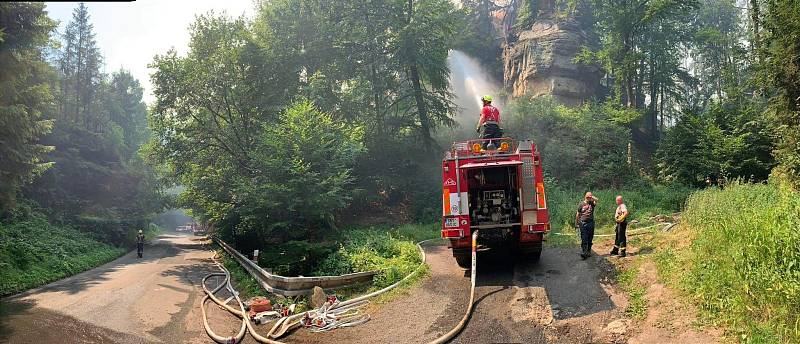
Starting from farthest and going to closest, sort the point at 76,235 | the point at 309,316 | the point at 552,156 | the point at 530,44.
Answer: the point at 530,44 < the point at 76,235 < the point at 552,156 < the point at 309,316

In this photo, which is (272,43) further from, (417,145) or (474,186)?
(474,186)

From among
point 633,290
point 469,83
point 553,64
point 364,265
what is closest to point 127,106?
point 469,83

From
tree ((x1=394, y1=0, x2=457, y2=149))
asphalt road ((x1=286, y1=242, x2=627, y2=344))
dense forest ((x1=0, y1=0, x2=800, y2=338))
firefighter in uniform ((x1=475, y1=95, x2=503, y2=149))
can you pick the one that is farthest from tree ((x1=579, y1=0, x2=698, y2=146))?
asphalt road ((x1=286, y1=242, x2=627, y2=344))

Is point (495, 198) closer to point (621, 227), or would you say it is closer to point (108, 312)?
A: point (621, 227)

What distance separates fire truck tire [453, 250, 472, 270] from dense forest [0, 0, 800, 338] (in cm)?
563

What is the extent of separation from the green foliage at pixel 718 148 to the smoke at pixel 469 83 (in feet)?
61.0

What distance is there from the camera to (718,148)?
2030cm

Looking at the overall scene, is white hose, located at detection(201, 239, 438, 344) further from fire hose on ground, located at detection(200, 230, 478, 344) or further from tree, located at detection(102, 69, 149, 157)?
tree, located at detection(102, 69, 149, 157)

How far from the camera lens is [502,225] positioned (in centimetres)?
1069

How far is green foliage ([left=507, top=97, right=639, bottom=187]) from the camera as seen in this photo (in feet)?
81.7

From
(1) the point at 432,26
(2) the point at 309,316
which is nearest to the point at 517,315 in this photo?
(2) the point at 309,316

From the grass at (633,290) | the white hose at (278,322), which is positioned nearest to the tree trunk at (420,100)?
the white hose at (278,322)

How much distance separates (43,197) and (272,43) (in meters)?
22.1

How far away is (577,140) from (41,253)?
94.5ft
